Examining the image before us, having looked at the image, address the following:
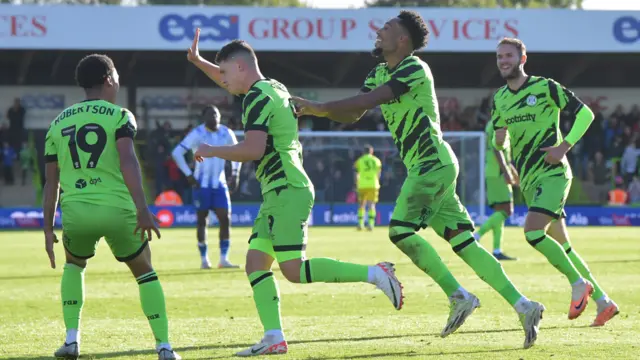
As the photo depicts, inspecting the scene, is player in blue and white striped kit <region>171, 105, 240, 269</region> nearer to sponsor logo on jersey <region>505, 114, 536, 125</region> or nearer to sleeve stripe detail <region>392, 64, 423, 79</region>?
sponsor logo on jersey <region>505, 114, 536, 125</region>

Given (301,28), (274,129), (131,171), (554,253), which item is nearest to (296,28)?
(301,28)

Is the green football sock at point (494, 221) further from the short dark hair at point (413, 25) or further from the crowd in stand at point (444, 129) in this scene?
the crowd in stand at point (444, 129)

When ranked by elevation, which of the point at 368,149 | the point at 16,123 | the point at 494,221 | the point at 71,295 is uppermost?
the point at 16,123

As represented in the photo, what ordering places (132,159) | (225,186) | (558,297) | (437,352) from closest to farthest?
(132,159)
(437,352)
(558,297)
(225,186)

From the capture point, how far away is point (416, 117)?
8312 mm

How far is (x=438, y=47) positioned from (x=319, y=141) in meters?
5.63

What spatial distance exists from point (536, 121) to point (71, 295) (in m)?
4.35

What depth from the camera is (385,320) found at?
393 inches

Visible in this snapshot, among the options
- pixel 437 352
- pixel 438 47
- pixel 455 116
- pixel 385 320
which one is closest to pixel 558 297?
pixel 385 320

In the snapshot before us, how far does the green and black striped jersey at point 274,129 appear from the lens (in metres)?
7.47

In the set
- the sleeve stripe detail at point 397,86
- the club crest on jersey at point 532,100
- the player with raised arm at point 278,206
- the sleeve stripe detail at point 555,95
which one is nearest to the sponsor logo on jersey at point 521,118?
the club crest on jersey at point 532,100

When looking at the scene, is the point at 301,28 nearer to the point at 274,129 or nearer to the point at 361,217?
the point at 361,217

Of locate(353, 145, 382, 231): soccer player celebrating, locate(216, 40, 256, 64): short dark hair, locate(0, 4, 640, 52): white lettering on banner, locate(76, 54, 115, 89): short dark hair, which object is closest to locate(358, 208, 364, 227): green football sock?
locate(353, 145, 382, 231): soccer player celebrating

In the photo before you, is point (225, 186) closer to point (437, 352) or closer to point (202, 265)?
point (202, 265)
